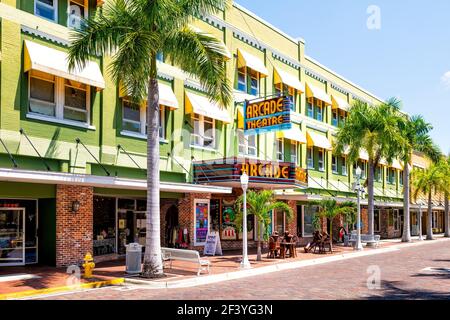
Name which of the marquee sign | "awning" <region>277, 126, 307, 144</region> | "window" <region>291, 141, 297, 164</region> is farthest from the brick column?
"window" <region>291, 141, 297, 164</region>

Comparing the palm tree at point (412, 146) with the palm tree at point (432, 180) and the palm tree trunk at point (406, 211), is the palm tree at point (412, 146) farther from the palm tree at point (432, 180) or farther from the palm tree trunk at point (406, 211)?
the palm tree at point (432, 180)

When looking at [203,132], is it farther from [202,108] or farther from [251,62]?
[251,62]

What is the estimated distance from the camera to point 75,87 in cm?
1947

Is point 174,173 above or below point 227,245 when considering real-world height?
above

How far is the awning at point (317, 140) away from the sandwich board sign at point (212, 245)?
544 inches

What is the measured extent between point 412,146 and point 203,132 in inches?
851

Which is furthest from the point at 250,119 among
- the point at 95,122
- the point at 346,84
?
the point at 346,84

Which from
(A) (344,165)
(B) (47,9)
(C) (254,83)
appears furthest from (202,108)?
(A) (344,165)

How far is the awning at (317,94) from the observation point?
35500mm

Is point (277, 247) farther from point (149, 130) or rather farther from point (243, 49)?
point (243, 49)

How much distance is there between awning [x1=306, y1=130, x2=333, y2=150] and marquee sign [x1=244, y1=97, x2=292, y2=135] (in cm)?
1052

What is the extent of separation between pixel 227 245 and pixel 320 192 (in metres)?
11.3

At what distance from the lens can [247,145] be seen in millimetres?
29000

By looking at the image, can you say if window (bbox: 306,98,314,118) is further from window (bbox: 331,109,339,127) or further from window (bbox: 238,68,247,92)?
window (bbox: 238,68,247,92)
